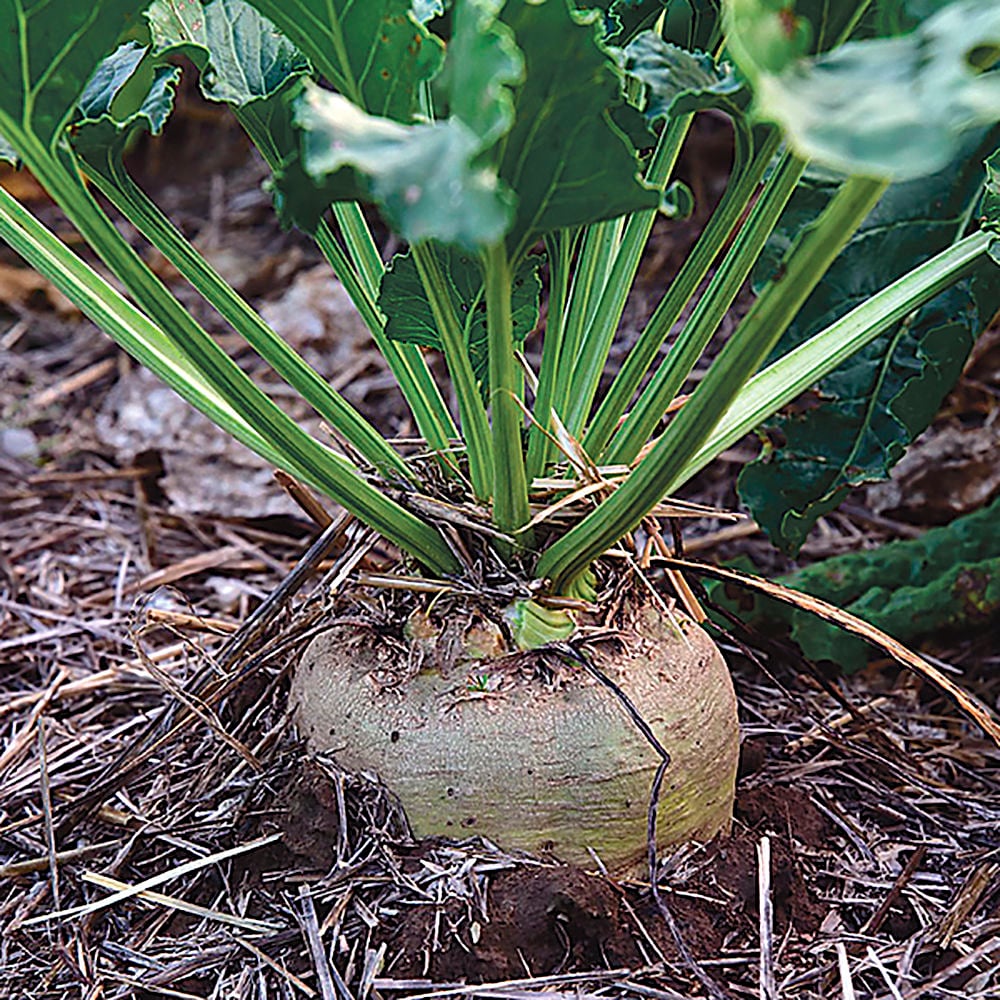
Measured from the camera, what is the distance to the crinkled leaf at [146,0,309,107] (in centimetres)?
102

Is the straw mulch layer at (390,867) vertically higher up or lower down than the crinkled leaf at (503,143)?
lower down

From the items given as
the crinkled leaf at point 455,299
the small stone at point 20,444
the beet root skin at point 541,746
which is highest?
the crinkled leaf at point 455,299

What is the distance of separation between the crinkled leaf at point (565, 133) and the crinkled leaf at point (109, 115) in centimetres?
34

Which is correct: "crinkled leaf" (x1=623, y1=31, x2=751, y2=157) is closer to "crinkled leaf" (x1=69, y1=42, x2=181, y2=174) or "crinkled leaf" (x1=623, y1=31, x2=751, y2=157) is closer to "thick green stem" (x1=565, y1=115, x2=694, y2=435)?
"thick green stem" (x1=565, y1=115, x2=694, y2=435)

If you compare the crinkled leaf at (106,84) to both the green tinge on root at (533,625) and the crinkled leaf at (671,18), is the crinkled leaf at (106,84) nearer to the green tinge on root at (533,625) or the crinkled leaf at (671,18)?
the crinkled leaf at (671,18)

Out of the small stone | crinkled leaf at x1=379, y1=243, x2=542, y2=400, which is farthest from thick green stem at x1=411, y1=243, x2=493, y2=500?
the small stone

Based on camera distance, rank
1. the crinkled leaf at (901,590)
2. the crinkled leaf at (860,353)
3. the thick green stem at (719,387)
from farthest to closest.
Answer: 1. the crinkled leaf at (901,590)
2. the crinkled leaf at (860,353)
3. the thick green stem at (719,387)

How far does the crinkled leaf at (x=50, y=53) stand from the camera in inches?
32.6

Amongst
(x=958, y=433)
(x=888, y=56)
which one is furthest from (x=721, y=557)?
(x=888, y=56)

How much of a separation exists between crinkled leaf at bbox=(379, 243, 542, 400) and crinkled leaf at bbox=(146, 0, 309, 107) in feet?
0.62

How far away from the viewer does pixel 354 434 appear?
1101 mm

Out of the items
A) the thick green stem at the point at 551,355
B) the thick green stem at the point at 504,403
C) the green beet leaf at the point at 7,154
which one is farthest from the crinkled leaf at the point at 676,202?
the green beet leaf at the point at 7,154

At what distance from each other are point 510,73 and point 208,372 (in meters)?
0.39

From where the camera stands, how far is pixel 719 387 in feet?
2.76
